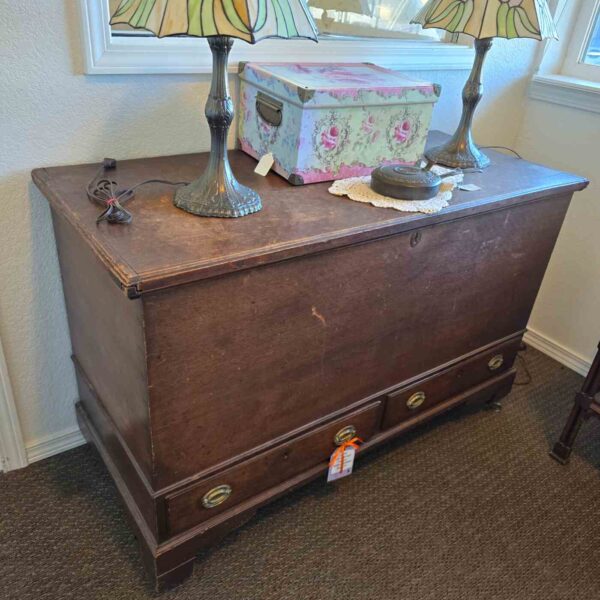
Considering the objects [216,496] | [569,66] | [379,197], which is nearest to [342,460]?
[216,496]

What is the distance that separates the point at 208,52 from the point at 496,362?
114 cm

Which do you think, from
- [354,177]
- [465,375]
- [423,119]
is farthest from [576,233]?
[354,177]

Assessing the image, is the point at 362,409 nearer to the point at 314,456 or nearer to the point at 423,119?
the point at 314,456

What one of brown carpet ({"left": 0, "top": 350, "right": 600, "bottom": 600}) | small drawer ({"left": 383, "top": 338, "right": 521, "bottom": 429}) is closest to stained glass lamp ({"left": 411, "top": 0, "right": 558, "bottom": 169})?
small drawer ({"left": 383, "top": 338, "right": 521, "bottom": 429})

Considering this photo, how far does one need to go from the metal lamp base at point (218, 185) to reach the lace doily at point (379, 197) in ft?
0.71

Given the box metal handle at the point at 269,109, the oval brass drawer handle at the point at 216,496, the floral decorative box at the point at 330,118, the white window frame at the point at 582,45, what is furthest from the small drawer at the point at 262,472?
the white window frame at the point at 582,45

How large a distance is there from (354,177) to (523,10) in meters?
0.50

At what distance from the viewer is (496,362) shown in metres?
1.64

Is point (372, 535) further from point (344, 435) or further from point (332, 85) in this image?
point (332, 85)

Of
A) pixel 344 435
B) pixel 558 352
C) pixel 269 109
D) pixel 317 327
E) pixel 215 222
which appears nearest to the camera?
pixel 215 222

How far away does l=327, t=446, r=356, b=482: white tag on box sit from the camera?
1.33m

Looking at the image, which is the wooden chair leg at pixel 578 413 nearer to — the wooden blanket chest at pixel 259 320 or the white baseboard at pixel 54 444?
the wooden blanket chest at pixel 259 320

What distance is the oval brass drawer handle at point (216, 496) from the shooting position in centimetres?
113

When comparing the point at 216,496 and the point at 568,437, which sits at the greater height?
the point at 216,496
